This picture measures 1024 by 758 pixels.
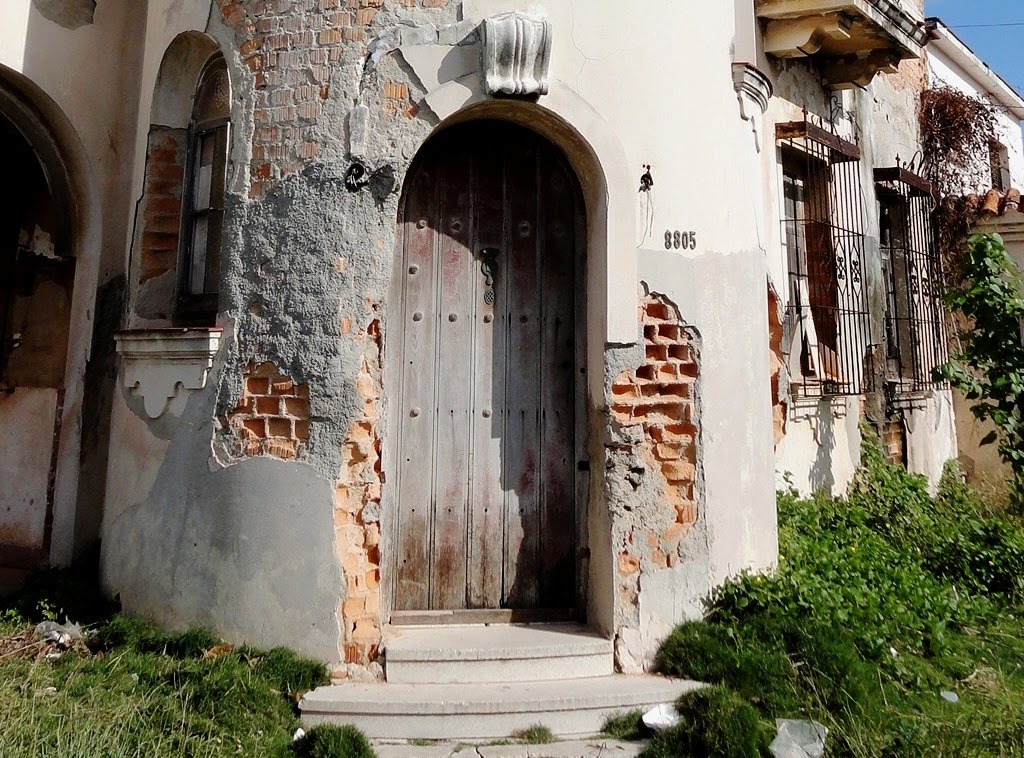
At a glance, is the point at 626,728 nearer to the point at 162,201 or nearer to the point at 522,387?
the point at 522,387

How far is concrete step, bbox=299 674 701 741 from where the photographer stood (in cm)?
354

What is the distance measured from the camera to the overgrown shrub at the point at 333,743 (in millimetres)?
3256

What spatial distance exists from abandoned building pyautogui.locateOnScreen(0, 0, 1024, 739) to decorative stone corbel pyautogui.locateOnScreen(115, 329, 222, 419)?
0.06 ft

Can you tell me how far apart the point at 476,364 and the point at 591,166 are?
1.26 meters

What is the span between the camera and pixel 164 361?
4426mm

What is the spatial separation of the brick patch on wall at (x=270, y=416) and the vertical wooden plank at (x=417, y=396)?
→ 578mm

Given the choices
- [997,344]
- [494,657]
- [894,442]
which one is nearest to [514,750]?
[494,657]

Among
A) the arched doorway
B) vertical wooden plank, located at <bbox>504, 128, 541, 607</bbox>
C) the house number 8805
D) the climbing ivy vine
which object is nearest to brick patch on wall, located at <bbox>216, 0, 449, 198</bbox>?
vertical wooden plank, located at <bbox>504, 128, 541, 607</bbox>

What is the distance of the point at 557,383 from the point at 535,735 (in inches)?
73.2

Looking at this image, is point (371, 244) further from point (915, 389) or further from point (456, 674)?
point (915, 389)

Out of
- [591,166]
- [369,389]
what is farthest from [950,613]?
[369,389]

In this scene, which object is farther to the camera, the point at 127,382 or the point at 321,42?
the point at 127,382

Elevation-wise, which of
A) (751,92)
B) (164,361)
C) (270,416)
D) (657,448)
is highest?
(751,92)

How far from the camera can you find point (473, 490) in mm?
4422
